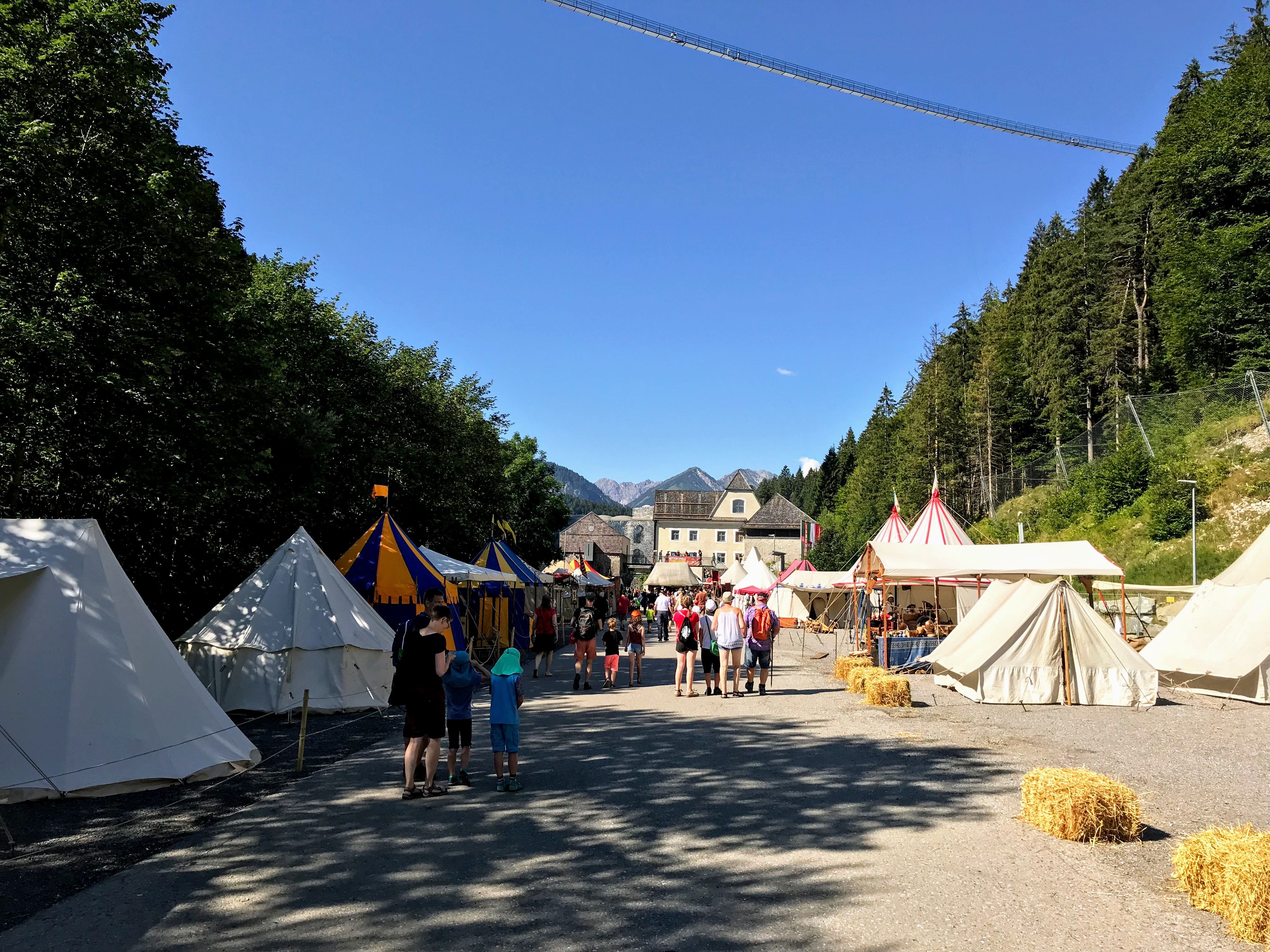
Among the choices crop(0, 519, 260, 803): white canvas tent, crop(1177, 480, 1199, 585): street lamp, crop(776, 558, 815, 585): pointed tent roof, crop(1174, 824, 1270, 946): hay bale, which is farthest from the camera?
crop(776, 558, 815, 585): pointed tent roof

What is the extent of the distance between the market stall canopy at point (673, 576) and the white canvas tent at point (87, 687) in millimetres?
46139

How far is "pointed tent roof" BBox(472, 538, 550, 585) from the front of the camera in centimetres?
2417

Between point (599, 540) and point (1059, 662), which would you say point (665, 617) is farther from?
point (599, 540)

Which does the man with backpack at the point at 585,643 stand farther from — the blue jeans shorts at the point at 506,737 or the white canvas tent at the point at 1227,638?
the white canvas tent at the point at 1227,638

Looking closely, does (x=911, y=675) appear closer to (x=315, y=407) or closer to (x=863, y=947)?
(x=863, y=947)

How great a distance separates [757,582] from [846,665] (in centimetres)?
2125

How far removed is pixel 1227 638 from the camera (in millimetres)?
14766

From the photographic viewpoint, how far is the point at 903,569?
751 inches

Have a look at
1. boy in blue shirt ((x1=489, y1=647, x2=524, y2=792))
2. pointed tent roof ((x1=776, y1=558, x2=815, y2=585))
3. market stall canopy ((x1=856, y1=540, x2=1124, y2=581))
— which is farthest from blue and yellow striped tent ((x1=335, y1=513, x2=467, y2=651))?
pointed tent roof ((x1=776, y1=558, x2=815, y2=585))

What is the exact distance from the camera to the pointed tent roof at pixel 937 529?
2791 cm

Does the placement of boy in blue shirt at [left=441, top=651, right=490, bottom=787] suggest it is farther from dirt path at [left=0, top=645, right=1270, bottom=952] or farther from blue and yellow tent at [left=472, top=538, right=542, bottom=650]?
blue and yellow tent at [left=472, top=538, right=542, bottom=650]

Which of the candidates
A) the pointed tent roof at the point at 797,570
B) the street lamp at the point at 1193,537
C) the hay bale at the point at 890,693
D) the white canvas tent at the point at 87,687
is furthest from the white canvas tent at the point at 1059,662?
the pointed tent roof at the point at 797,570

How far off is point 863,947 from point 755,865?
1362 millimetres

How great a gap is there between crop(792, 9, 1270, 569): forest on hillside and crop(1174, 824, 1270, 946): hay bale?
88.5 feet
